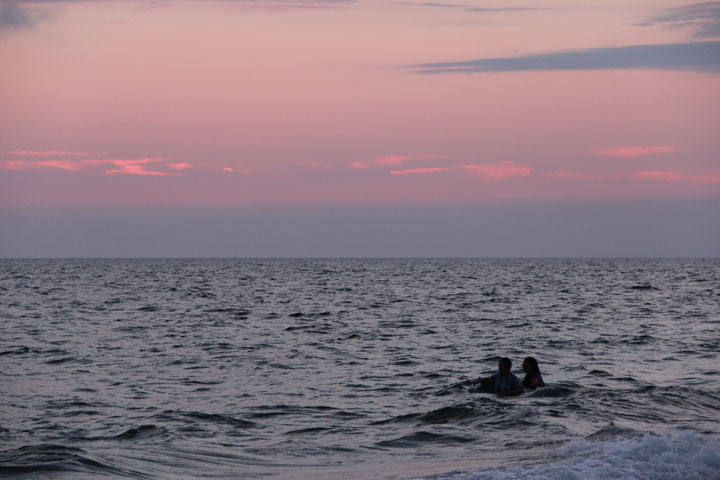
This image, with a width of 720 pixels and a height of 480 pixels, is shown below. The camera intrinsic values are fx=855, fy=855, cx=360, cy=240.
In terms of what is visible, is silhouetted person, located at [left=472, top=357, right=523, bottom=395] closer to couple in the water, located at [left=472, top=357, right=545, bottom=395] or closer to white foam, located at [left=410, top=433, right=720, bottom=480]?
couple in the water, located at [left=472, top=357, right=545, bottom=395]

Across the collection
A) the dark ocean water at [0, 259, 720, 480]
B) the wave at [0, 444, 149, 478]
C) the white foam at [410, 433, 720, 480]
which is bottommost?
the dark ocean water at [0, 259, 720, 480]

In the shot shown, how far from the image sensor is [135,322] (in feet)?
125

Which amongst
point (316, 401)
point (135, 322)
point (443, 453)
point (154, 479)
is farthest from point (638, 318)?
point (154, 479)

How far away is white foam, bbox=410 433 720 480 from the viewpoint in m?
11.0

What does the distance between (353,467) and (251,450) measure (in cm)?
208

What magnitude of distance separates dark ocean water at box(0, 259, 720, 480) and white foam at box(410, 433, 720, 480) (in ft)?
0.12

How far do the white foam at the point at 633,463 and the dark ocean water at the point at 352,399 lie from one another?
4cm

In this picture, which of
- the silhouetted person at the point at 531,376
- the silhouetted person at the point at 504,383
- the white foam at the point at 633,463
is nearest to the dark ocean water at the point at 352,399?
the white foam at the point at 633,463

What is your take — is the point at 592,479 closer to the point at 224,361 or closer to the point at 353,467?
the point at 353,467

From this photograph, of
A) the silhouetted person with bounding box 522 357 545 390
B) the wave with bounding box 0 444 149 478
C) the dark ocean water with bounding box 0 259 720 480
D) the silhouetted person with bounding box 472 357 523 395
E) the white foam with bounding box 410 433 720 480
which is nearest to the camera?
the white foam with bounding box 410 433 720 480

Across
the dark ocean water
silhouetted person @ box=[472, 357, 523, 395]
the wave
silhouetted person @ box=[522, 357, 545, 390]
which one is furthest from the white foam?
silhouetted person @ box=[522, 357, 545, 390]

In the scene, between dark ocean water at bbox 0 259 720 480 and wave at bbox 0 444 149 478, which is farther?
dark ocean water at bbox 0 259 720 480

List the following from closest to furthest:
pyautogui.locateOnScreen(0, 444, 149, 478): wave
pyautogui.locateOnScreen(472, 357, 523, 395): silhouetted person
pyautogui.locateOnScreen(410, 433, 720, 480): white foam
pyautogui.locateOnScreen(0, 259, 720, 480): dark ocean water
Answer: pyautogui.locateOnScreen(410, 433, 720, 480): white foam, pyautogui.locateOnScreen(0, 444, 149, 478): wave, pyautogui.locateOnScreen(0, 259, 720, 480): dark ocean water, pyautogui.locateOnScreen(472, 357, 523, 395): silhouetted person

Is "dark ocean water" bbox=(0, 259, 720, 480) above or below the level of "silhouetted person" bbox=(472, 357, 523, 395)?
below
